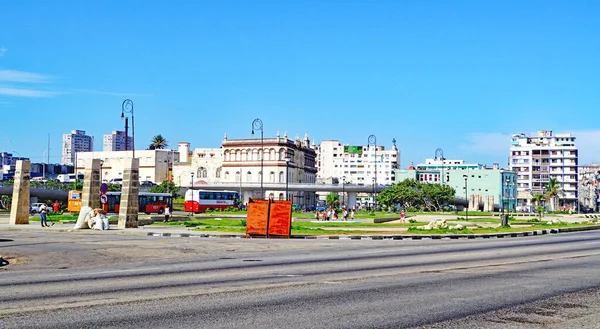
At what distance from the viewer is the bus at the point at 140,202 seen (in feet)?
276

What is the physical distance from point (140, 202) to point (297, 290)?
74567 mm

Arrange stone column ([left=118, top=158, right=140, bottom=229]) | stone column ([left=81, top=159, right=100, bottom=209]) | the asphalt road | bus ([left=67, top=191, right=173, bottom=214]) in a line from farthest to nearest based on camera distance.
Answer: bus ([left=67, top=191, right=173, bottom=214]), stone column ([left=81, top=159, right=100, bottom=209]), stone column ([left=118, top=158, right=140, bottom=229]), the asphalt road

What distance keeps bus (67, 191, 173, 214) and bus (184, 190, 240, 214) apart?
527 cm

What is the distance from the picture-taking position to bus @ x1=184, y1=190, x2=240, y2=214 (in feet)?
310

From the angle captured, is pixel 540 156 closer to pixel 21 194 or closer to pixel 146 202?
pixel 146 202

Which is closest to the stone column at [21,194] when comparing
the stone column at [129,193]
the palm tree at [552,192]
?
the stone column at [129,193]

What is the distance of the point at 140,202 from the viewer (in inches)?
3391

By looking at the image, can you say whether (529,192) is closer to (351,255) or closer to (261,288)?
(351,255)

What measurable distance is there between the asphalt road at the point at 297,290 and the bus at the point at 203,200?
2710 inches

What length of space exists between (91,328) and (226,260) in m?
12.9

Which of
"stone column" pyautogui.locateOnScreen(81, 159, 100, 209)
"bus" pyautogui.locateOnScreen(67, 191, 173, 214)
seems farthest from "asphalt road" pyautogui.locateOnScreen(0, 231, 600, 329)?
"bus" pyautogui.locateOnScreen(67, 191, 173, 214)

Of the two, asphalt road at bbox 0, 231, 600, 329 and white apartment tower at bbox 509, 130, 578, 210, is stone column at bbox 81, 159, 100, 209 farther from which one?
white apartment tower at bbox 509, 130, 578, 210

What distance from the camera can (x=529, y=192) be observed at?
17738 centimetres

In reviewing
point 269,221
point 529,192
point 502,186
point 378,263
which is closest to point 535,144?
point 529,192
